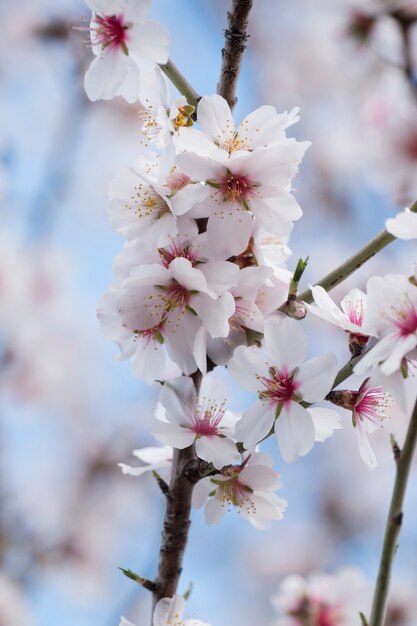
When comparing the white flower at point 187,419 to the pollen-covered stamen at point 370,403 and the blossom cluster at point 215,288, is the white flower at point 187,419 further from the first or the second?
the pollen-covered stamen at point 370,403

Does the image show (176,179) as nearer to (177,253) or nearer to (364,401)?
(177,253)

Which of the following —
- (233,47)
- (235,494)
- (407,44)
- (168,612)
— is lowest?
(168,612)

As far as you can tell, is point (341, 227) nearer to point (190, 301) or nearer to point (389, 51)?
point (389, 51)

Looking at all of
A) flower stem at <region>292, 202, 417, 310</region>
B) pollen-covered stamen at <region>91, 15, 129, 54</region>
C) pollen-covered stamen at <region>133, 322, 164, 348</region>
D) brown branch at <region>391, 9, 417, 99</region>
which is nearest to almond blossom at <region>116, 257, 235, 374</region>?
pollen-covered stamen at <region>133, 322, 164, 348</region>

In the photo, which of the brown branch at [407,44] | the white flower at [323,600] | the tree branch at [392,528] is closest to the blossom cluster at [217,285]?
the tree branch at [392,528]

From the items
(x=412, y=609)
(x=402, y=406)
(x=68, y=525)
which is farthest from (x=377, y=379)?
(x=68, y=525)

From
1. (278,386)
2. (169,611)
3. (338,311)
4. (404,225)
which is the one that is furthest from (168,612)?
(404,225)
